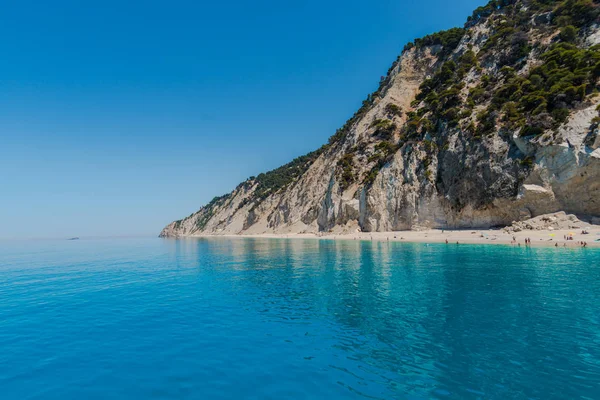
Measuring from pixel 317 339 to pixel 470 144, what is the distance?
49.8 m

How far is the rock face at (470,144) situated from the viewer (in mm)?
38406

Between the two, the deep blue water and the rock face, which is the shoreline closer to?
the rock face

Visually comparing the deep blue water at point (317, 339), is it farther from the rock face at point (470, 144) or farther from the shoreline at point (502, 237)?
the rock face at point (470, 144)

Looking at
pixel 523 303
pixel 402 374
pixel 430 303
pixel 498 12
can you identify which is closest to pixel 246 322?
pixel 402 374

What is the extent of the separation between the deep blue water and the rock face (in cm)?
2342

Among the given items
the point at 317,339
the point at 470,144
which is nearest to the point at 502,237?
the point at 470,144

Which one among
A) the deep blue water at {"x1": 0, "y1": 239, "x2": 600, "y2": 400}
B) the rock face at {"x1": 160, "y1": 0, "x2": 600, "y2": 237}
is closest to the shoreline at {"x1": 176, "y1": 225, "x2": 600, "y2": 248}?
the rock face at {"x1": 160, "y1": 0, "x2": 600, "y2": 237}

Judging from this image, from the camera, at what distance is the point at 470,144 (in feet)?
163

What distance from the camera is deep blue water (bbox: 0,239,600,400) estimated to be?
7.68 meters

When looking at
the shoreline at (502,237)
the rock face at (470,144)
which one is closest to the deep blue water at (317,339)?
the shoreline at (502,237)

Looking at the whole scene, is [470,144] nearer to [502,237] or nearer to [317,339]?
[502,237]

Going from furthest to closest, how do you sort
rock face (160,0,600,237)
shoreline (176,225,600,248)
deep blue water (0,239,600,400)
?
rock face (160,0,600,237)
shoreline (176,225,600,248)
deep blue water (0,239,600,400)

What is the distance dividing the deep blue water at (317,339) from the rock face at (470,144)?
23.4 m

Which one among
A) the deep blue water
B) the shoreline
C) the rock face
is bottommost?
the deep blue water
